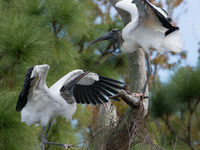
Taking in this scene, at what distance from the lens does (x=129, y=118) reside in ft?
5.49

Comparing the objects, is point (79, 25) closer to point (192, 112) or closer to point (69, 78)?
point (69, 78)

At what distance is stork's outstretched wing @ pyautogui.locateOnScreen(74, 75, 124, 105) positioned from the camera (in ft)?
6.96

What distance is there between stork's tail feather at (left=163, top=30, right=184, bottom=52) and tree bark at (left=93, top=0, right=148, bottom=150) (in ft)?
0.71

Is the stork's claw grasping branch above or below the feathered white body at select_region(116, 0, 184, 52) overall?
below

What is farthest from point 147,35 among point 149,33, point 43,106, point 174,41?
point 43,106

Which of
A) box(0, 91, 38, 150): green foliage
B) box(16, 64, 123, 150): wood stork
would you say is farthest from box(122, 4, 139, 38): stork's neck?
box(0, 91, 38, 150): green foliage

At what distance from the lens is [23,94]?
1664mm

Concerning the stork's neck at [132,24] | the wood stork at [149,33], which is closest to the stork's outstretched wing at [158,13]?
the wood stork at [149,33]

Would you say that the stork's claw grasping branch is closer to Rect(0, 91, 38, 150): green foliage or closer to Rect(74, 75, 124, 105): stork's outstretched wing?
Rect(74, 75, 124, 105): stork's outstretched wing

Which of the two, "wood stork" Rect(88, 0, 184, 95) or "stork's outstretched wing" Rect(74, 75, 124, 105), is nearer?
"wood stork" Rect(88, 0, 184, 95)

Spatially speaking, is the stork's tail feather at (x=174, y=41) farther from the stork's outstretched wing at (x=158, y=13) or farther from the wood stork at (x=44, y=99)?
the wood stork at (x=44, y=99)

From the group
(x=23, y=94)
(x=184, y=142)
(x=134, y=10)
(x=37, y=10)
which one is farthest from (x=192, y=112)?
(x=37, y=10)

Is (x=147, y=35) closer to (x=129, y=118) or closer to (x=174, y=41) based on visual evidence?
(x=174, y=41)

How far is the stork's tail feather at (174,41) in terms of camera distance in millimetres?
1834
